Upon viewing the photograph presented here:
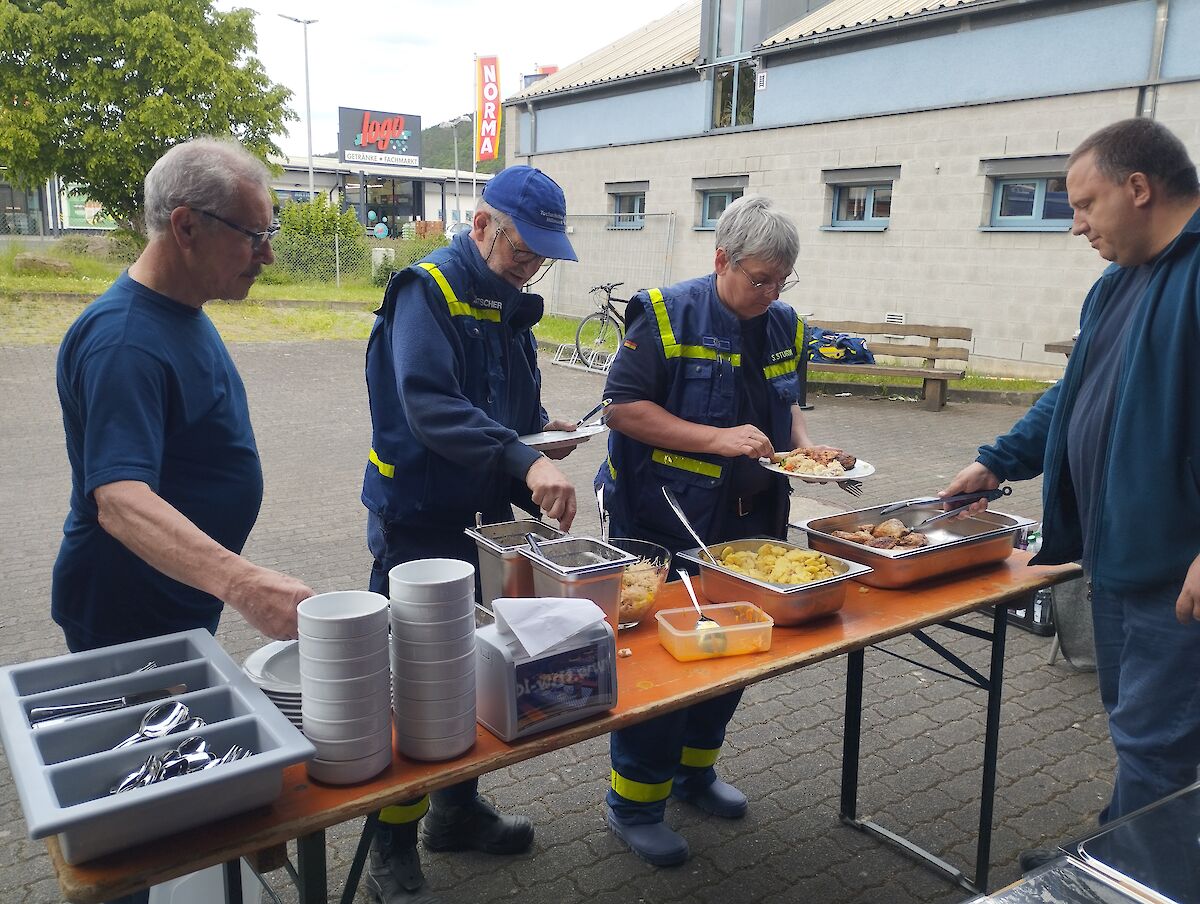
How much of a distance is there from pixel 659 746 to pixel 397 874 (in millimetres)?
881

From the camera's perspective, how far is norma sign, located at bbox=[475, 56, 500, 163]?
1406 inches

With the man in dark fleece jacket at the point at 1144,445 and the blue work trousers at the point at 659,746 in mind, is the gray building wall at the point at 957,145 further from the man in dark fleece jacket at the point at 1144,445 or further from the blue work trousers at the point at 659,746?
the blue work trousers at the point at 659,746

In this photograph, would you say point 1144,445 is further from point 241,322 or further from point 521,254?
point 241,322

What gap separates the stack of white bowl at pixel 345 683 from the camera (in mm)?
1560

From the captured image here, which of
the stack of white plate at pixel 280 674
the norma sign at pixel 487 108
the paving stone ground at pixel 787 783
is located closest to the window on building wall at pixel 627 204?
the paving stone ground at pixel 787 783

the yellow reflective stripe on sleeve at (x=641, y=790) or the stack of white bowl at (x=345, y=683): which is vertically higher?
the stack of white bowl at (x=345, y=683)

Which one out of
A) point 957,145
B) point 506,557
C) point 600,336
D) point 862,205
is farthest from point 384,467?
point 862,205

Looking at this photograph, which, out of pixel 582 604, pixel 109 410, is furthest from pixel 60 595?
pixel 582 604

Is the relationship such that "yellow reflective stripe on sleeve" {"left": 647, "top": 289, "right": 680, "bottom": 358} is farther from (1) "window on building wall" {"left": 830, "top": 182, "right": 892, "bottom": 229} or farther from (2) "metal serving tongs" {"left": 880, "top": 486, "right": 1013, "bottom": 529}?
(1) "window on building wall" {"left": 830, "top": 182, "right": 892, "bottom": 229}

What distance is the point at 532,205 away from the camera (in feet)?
8.42

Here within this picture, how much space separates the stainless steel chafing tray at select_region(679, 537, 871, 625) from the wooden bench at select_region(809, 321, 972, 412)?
9.55m

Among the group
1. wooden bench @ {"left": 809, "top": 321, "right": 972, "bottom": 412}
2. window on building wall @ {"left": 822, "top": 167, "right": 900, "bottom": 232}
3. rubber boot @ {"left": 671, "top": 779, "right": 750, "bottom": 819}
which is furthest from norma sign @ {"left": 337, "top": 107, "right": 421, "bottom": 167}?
rubber boot @ {"left": 671, "top": 779, "right": 750, "bottom": 819}

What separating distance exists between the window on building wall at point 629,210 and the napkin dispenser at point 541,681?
16.5m

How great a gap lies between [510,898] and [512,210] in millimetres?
2096
